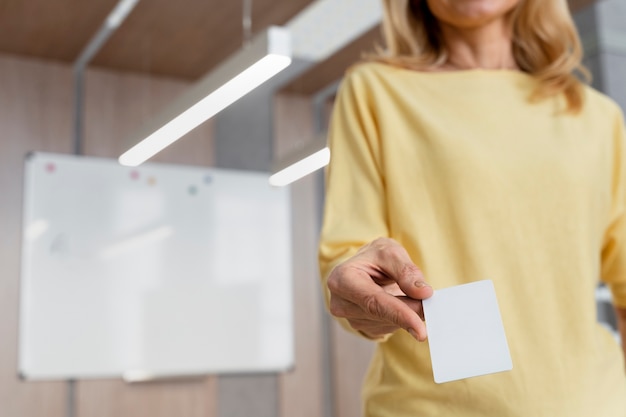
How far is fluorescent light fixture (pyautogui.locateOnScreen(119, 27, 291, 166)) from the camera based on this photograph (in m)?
2.45

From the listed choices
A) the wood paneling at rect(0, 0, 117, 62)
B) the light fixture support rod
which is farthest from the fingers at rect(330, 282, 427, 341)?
the light fixture support rod

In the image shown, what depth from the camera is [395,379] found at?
28.4 inches

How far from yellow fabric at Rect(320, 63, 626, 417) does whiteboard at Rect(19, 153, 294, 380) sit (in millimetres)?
4273

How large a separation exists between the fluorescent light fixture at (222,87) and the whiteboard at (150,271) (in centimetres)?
110

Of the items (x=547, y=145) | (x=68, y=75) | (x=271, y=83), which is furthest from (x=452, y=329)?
(x=271, y=83)

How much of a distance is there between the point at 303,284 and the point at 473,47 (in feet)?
15.7

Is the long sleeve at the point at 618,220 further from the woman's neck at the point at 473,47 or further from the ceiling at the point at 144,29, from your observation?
the ceiling at the point at 144,29

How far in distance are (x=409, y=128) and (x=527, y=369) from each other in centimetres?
25

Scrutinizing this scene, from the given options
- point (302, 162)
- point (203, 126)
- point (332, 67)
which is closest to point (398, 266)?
point (302, 162)

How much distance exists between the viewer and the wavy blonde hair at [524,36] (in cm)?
88

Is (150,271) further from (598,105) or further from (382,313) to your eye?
(382,313)

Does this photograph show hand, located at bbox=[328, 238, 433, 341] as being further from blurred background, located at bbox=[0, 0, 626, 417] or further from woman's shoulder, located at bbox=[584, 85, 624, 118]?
blurred background, located at bbox=[0, 0, 626, 417]

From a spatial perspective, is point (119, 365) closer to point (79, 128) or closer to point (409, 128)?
point (79, 128)

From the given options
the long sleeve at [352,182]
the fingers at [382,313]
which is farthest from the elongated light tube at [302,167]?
the fingers at [382,313]
